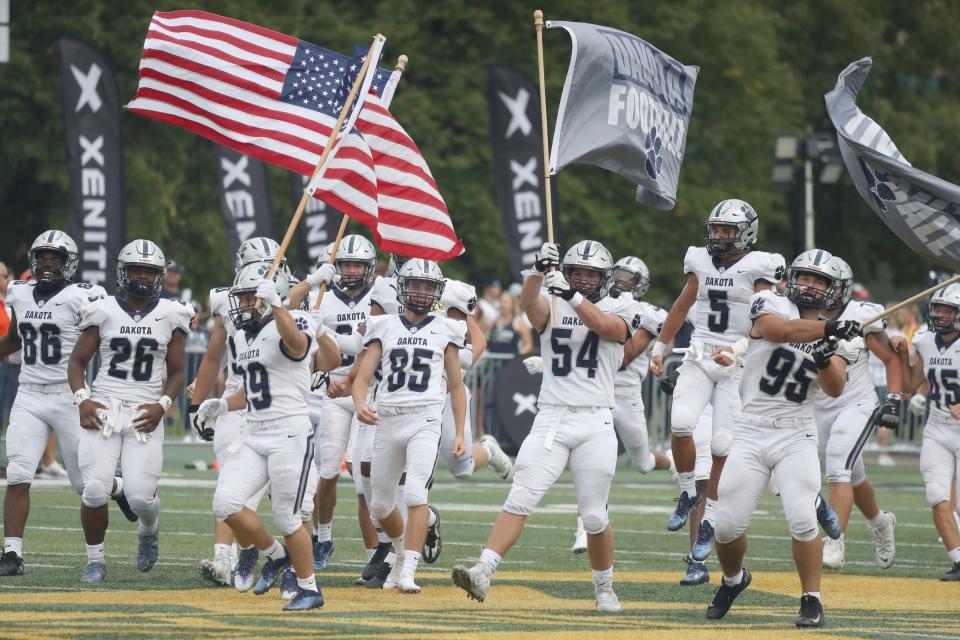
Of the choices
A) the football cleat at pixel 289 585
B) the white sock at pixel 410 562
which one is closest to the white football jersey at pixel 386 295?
the white sock at pixel 410 562

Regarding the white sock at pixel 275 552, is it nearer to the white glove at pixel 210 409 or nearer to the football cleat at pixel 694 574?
the white glove at pixel 210 409

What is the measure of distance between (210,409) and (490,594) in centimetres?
206

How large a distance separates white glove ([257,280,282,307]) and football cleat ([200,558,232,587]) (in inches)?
83.1

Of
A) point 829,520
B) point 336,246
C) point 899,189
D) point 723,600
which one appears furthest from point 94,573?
point 899,189

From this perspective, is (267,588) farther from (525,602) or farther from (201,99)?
(201,99)

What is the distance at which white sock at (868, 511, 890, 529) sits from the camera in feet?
45.1

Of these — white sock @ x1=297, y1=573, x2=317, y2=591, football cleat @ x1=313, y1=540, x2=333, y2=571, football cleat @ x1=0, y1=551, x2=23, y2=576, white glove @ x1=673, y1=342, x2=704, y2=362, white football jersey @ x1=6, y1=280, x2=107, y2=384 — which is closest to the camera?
white sock @ x1=297, y1=573, x2=317, y2=591

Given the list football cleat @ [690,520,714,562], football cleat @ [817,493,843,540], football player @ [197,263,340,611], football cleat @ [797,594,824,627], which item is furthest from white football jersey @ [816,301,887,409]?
football player @ [197,263,340,611]

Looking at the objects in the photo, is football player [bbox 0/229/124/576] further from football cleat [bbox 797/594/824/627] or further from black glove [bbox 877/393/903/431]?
black glove [bbox 877/393/903/431]

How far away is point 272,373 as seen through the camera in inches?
407

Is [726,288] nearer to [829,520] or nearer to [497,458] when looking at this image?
[829,520]

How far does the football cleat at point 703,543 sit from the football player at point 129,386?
3523 mm

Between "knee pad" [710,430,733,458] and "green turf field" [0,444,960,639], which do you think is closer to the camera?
"green turf field" [0,444,960,639]

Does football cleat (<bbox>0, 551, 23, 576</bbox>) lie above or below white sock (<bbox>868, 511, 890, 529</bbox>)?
below
